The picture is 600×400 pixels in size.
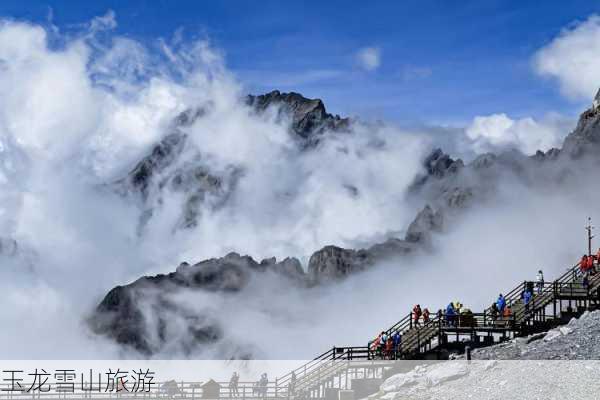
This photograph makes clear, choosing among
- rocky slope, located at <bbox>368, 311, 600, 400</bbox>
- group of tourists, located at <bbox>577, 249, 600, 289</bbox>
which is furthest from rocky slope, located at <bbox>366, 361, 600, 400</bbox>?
group of tourists, located at <bbox>577, 249, 600, 289</bbox>

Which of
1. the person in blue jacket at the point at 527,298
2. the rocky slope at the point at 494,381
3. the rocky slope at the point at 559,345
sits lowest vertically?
the rocky slope at the point at 494,381

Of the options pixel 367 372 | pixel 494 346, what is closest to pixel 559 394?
pixel 494 346

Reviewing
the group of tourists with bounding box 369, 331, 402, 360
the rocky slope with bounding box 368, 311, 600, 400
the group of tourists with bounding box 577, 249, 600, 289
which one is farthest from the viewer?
the group of tourists with bounding box 577, 249, 600, 289

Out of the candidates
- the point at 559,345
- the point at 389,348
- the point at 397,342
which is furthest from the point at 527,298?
the point at 389,348

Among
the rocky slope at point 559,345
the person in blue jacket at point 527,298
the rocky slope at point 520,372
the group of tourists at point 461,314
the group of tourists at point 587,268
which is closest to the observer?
the rocky slope at point 520,372

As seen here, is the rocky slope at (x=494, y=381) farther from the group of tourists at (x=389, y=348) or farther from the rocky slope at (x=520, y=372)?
the group of tourists at (x=389, y=348)

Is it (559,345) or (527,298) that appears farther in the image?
(527,298)

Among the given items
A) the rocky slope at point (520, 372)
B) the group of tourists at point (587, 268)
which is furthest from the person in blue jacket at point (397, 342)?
the group of tourists at point (587, 268)

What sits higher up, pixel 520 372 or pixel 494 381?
pixel 520 372

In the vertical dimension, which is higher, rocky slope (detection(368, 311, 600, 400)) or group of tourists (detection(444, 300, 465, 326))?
group of tourists (detection(444, 300, 465, 326))

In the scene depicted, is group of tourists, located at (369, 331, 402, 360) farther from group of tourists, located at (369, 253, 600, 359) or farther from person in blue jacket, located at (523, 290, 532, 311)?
person in blue jacket, located at (523, 290, 532, 311)

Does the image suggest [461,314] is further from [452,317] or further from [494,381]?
[494,381]

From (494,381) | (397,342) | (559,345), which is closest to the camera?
(494,381)

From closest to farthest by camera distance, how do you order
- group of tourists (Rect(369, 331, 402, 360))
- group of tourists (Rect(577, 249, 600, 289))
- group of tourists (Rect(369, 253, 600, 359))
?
group of tourists (Rect(369, 331, 402, 360)) < group of tourists (Rect(369, 253, 600, 359)) < group of tourists (Rect(577, 249, 600, 289))
